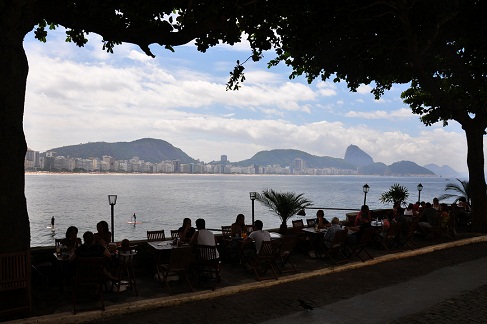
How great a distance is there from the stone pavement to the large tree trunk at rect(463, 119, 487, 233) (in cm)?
703

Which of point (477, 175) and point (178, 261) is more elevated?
point (477, 175)

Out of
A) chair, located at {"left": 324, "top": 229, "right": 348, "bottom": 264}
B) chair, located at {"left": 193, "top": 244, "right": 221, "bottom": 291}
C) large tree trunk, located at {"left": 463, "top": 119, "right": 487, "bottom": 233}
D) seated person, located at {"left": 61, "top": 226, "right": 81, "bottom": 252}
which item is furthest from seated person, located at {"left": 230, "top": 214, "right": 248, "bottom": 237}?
large tree trunk, located at {"left": 463, "top": 119, "right": 487, "bottom": 233}

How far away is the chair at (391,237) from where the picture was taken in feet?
39.6

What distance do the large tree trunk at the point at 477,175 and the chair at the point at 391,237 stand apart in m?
5.82

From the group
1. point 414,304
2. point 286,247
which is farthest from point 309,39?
point 414,304

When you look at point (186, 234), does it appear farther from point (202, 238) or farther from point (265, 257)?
point (265, 257)

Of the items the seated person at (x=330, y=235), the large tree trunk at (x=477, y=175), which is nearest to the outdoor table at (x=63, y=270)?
the seated person at (x=330, y=235)

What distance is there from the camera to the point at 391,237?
12539mm

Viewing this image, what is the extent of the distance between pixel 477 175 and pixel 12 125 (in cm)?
1735

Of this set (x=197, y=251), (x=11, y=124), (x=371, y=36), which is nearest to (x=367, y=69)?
(x=371, y=36)

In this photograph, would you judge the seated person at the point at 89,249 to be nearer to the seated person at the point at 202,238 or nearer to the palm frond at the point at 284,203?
the seated person at the point at 202,238

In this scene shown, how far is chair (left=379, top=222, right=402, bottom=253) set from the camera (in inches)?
475

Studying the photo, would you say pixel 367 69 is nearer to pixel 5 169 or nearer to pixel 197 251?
pixel 197 251

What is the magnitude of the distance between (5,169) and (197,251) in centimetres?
401
